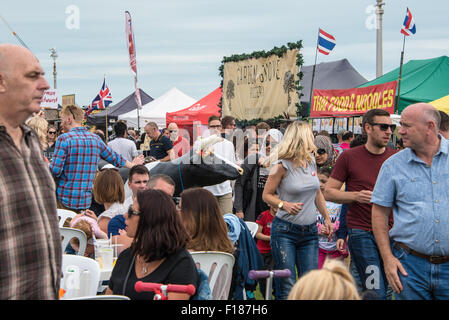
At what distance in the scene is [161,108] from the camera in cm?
2598

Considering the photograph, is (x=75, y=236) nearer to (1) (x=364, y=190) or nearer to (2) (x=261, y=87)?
(1) (x=364, y=190)

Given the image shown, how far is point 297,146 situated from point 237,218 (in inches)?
36.2

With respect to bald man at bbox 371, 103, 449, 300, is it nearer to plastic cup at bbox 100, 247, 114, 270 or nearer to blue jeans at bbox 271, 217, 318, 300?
blue jeans at bbox 271, 217, 318, 300

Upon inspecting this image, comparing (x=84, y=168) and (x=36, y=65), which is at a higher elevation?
(x=36, y=65)

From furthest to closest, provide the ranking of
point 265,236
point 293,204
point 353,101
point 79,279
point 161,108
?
point 161,108 → point 353,101 → point 265,236 → point 293,204 → point 79,279

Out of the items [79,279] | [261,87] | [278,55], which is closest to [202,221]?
[79,279]

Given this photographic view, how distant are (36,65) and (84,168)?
4.17 metres

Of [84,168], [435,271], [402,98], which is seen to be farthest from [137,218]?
[402,98]

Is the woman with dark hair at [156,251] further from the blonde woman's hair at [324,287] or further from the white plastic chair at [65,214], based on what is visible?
the white plastic chair at [65,214]

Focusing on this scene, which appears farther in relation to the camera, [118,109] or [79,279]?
[118,109]

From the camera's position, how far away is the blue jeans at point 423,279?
140 inches

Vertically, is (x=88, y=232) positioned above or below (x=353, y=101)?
below
